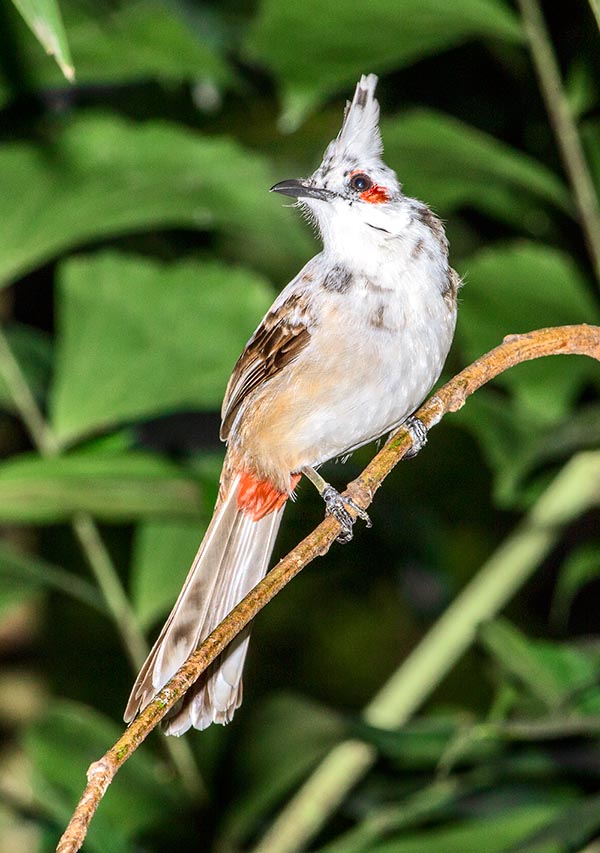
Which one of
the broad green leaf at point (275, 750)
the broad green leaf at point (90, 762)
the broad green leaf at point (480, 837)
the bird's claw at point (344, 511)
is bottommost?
the broad green leaf at point (480, 837)

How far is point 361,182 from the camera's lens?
2.91 m

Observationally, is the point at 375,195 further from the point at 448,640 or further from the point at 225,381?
the point at 448,640

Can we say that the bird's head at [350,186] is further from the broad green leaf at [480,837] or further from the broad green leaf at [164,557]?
the broad green leaf at [480,837]

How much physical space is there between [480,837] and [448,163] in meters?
1.80

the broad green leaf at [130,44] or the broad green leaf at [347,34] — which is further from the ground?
the broad green leaf at [130,44]

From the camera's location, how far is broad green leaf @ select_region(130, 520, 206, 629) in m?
3.27

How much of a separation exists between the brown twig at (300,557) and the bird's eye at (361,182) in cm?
94

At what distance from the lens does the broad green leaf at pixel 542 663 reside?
9.12 ft

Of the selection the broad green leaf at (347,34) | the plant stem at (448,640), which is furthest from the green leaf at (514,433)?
the broad green leaf at (347,34)

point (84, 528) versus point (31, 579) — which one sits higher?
point (84, 528)

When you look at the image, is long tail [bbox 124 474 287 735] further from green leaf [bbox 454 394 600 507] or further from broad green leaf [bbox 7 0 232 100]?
broad green leaf [bbox 7 0 232 100]

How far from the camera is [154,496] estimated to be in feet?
8.66

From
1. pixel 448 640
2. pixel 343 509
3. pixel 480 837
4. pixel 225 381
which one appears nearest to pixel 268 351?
pixel 225 381

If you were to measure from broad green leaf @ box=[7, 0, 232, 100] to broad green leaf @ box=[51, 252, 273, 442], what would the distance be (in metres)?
0.52
